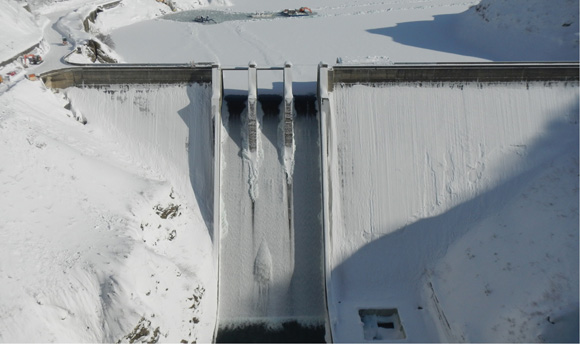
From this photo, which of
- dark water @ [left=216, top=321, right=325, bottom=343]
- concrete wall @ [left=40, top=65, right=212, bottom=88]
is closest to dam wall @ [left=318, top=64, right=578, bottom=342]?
dark water @ [left=216, top=321, right=325, bottom=343]

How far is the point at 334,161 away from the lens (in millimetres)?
23297

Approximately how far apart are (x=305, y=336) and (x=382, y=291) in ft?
12.6

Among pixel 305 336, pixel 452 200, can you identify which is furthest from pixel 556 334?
pixel 305 336

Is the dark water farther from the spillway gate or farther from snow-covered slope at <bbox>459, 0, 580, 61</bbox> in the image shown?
snow-covered slope at <bbox>459, 0, 580, 61</bbox>

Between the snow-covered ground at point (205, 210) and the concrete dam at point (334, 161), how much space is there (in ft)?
0.36

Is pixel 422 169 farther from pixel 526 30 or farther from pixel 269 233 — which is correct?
pixel 526 30

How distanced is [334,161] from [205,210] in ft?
20.6

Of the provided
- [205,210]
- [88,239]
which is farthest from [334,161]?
[88,239]

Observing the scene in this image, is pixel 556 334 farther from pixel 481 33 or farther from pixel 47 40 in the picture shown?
pixel 47 40

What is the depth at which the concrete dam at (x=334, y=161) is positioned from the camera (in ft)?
71.8

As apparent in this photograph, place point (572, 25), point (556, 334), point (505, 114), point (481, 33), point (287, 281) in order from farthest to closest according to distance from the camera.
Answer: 1. point (481, 33)
2. point (572, 25)
3. point (505, 114)
4. point (287, 281)
5. point (556, 334)

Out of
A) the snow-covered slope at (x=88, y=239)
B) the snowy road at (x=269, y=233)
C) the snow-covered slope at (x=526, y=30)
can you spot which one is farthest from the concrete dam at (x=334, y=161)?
the snow-covered slope at (x=526, y=30)

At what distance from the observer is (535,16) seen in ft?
103

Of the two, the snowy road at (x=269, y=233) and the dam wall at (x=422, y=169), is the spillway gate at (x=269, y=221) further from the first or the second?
the dam wall at (x=422, y=169)
